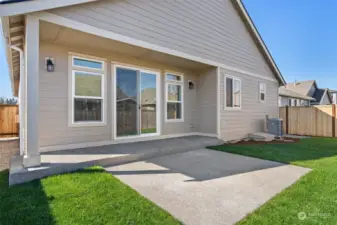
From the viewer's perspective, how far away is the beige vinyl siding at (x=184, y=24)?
461 centimetres

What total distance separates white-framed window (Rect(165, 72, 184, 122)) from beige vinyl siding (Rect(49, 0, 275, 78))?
1.31 m

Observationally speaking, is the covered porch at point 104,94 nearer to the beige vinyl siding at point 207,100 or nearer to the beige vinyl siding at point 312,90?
the beige vinyl siding at point 207,100

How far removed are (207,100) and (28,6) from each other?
6.09 m

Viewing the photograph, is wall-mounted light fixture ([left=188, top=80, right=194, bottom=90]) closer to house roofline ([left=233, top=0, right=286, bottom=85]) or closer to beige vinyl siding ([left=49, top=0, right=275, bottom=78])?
beige vinyl siding ([left=49, top=0, right=275, bottom=78])

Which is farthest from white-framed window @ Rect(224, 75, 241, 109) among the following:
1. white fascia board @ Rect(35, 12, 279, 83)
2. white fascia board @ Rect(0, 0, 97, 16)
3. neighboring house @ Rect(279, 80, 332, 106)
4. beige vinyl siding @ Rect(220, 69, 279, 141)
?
neighboring house @ Rect(279, 80, 332, 106)

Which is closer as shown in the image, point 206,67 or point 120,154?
point 120,154

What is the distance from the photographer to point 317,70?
3123 centimetres

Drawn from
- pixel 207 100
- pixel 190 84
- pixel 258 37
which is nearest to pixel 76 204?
pixel 207 100

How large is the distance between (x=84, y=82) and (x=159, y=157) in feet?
9.36

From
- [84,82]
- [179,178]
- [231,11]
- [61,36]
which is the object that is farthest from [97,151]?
[231,11]

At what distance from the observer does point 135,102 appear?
21.2 feet

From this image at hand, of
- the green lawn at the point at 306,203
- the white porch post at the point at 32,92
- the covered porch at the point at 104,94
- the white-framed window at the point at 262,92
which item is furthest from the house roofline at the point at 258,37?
the white porch post at the point at 32,92

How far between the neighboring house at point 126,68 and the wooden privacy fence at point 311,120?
14.0ft

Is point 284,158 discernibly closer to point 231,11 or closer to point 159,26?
point 159,26
